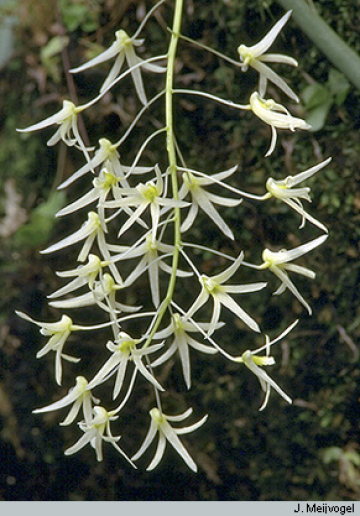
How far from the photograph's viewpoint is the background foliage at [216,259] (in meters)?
1.07

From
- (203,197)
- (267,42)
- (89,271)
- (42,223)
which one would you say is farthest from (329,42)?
(42,223)

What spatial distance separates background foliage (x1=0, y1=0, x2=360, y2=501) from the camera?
3.51 feet

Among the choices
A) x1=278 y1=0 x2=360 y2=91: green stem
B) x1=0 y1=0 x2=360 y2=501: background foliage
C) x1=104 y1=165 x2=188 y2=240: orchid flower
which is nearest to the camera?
x1=104 y1=165 x2=188 y2=240: orchid flower

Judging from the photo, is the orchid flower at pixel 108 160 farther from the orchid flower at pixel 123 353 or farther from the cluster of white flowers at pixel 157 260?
the orchid flower at pixel 123 353

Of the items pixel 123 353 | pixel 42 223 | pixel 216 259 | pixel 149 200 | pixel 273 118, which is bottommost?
pixel 42 223

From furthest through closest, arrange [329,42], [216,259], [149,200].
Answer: [216,259], [329,42], [149,200]

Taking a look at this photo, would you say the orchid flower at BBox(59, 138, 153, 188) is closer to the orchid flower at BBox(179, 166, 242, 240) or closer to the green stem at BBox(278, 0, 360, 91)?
the orchid flower at BBox(179, 166, 242, 240)

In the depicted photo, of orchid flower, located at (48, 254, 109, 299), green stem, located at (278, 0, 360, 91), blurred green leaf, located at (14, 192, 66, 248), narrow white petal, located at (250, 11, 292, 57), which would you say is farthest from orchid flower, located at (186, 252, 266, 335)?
blurred green leaf, located at (14, 192, 66, 248)

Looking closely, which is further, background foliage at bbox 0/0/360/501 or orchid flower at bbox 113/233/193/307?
background foliage at bbox 0/0/360/501

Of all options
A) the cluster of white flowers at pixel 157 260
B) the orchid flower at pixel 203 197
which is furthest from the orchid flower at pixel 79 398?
the orchid flower at pixel 203 197

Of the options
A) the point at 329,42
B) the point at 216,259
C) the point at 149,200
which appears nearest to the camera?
the point at 149,200

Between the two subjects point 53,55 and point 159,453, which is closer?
point 159,453

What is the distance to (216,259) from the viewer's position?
110 cm

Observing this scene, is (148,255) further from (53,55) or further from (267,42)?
(53,55)
